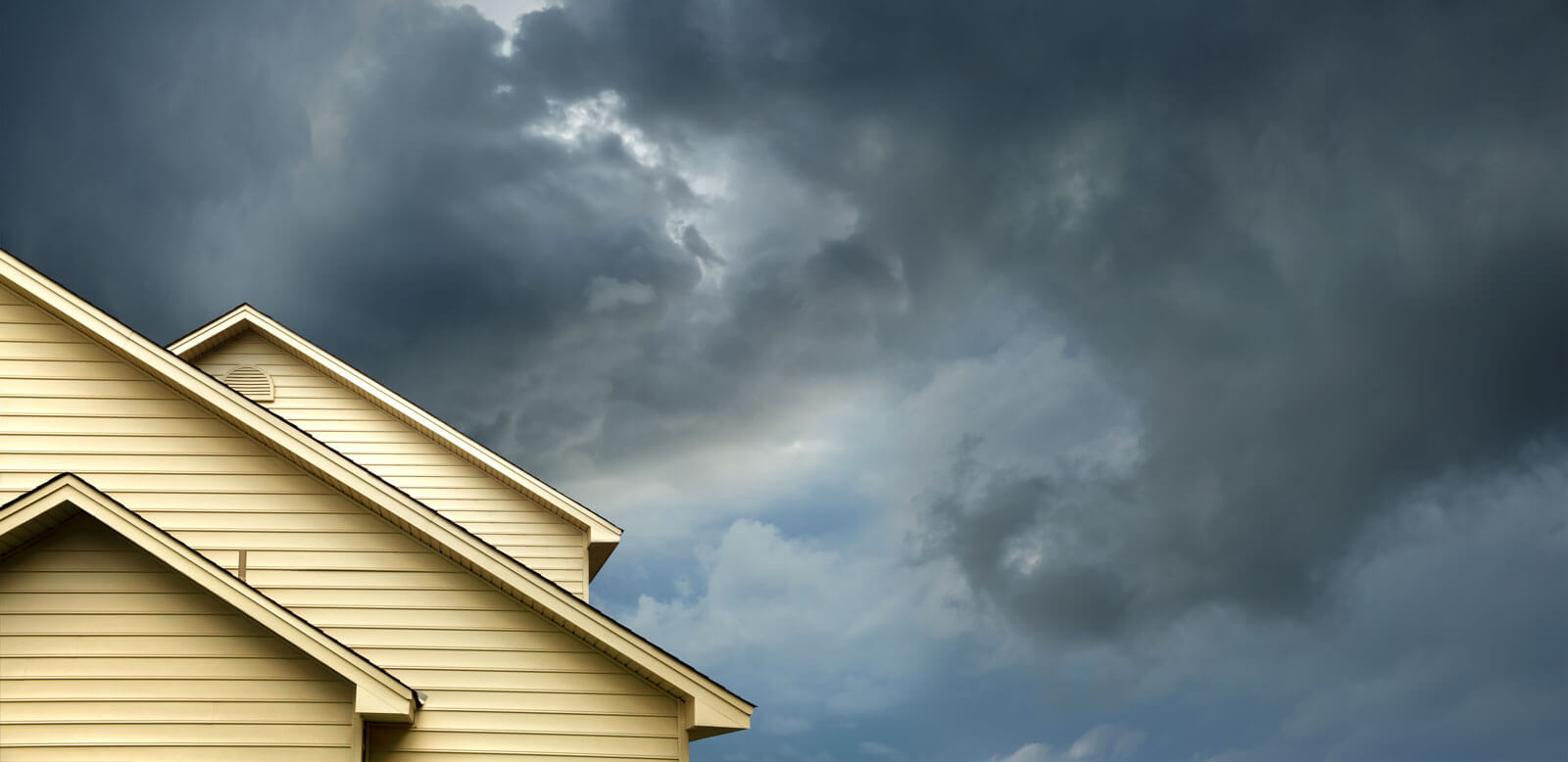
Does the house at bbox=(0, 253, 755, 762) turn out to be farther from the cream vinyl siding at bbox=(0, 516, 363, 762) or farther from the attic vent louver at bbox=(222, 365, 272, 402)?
the attic vent louver at bbox=(222, 365, 272, 402)

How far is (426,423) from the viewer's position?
19.7m

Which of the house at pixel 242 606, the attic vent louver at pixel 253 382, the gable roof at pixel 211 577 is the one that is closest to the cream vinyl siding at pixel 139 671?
the house at pixel 242 606

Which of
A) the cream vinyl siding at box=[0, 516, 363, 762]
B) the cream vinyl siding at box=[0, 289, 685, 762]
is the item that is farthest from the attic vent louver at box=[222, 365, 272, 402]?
the cream vinyl siding at box=[0, 516, 363, 762]

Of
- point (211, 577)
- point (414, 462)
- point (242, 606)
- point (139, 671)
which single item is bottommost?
point (139, 671)

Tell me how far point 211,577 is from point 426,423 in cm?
994

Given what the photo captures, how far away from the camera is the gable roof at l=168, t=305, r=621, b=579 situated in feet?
62.7

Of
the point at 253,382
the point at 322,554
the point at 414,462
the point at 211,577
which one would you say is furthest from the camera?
the point at 414,462

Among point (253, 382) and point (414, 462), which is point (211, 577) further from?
point (253, 382)

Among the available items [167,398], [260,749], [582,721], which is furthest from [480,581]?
[167,398]

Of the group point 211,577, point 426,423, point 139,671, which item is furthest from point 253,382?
point 211,577

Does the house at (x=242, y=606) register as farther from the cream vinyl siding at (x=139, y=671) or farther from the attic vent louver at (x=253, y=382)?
the attic vent louver at (x=253, y=382)

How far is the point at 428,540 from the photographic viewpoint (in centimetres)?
1188

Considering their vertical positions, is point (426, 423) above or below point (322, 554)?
above

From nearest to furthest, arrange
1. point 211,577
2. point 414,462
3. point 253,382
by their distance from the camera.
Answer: point 211,577 → point 253,382 → point 414,462
